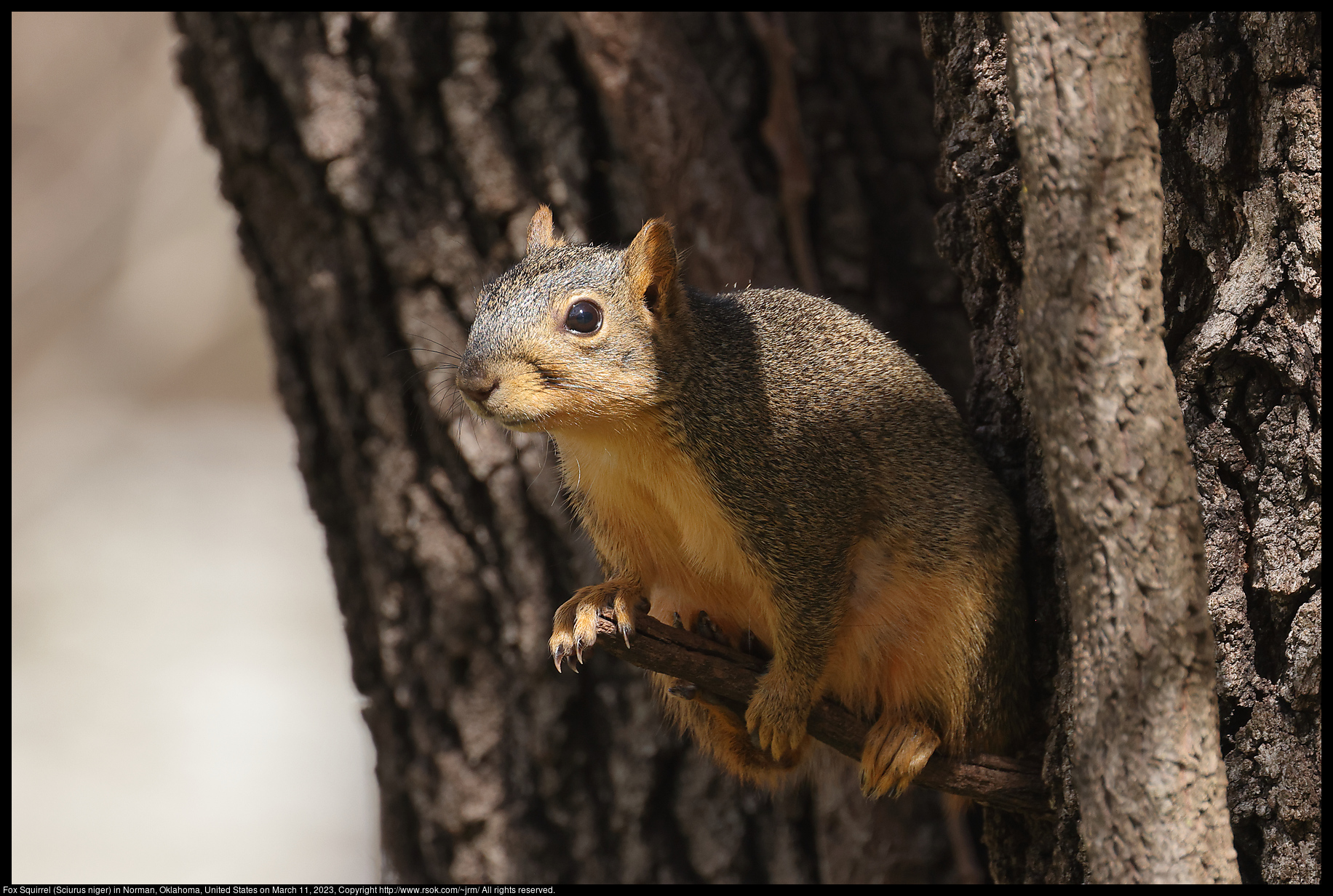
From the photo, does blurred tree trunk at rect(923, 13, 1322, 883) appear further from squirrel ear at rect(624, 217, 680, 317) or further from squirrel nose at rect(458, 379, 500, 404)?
squirrel nose at rect(458, 379, 500, 404)

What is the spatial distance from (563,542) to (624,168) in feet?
2.89

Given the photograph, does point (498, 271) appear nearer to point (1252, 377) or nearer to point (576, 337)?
point (576, 337)

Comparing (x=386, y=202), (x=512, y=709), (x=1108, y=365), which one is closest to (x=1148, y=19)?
(x=1108, y=365)

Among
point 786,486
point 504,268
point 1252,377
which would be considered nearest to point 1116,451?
point 1252,377

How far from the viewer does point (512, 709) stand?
2.87 metres

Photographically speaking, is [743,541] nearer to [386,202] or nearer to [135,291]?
[386,202]

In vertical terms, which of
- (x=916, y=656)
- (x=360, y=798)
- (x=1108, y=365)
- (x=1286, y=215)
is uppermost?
(x=1286, y=215)

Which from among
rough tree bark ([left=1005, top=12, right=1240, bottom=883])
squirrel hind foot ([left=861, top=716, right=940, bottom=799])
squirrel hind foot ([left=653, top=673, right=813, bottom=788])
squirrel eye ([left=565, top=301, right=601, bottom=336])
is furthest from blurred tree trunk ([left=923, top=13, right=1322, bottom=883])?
squirrel eye ([left=565, top=301, right=601, bottom=336])

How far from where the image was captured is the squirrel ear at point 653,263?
1929 millimetres

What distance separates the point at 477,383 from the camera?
176cm

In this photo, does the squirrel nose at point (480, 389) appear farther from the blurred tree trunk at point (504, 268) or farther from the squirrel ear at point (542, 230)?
the blurred tree trunk at point (504, 268)

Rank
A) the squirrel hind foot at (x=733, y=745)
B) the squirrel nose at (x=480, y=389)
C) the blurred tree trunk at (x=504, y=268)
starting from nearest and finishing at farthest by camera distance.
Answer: the squirrel nose at (x=480, y=389), the squirrel hind foot at (x=733, y=745), the blurred tree trunk at (x=504, y=268)

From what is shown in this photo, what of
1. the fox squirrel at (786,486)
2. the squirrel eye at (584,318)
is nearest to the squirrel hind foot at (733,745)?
the fox squirrel at (786,486)

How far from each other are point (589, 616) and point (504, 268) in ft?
3.69
